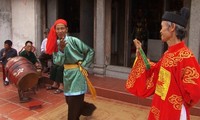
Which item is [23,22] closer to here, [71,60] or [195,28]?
[71,60]

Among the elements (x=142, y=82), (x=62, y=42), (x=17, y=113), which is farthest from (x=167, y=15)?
(x=17, y=113)

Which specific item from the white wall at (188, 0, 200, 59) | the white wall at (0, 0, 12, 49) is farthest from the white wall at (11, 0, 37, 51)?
the white wall at (188, 0, 200, 59)

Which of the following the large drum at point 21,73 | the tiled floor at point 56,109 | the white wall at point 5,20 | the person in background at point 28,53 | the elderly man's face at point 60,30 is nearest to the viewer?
the elderly man's face at point 60,30

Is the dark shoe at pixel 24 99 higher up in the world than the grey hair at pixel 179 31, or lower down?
lower down

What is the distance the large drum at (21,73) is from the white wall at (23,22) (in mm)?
2818

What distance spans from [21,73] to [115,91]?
7.17 feet

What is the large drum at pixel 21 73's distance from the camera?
5512 millimetres

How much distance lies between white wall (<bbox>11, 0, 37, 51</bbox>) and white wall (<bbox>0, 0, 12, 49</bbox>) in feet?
1.03

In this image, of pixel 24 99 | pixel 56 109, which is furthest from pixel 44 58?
pixel 56 109

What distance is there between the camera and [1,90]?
673 cm

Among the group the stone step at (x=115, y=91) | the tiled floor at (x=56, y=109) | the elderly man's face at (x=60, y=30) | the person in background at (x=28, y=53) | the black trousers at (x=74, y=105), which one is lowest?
the tiled floor at (x=56, y=109)

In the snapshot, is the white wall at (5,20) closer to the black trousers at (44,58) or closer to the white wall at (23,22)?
the white wall at (23,22)

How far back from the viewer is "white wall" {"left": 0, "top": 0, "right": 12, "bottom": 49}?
9.16 meters

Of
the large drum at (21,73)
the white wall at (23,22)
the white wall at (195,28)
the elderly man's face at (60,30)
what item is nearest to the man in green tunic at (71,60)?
the elderly man's face at (60,30)
